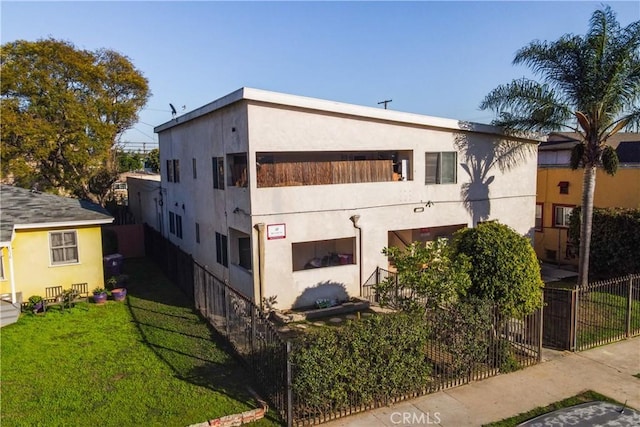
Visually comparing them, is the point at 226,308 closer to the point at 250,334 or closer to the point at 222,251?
the point at 250,334

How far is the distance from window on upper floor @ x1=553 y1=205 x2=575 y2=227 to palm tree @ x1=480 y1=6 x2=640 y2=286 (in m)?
A: 5.56

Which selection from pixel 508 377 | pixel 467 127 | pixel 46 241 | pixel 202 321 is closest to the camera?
pixel 508 377

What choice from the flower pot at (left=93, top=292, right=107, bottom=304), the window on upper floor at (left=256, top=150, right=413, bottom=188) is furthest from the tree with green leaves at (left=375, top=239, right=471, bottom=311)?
the flower pot at (left=93, top=292, right=107, bottom=304)

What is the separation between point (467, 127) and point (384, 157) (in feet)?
10.6

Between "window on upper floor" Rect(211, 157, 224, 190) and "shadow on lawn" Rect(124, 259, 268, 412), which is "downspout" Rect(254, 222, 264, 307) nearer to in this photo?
"shadow on lawn" Rect(124, 259, 268, 412)

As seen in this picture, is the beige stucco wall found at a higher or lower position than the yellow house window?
higher

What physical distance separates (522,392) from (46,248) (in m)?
15.1

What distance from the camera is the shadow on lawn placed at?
30.8 ft

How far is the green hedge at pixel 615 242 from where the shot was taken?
1666 cm

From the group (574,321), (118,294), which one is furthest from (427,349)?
(118,294)

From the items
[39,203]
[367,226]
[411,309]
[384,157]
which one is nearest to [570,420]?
[411,309]

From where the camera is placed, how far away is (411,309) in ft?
32.1

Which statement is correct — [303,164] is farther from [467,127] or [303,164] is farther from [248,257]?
[467,127]

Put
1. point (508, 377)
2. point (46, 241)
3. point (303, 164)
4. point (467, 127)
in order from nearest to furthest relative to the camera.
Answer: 1. point (508, 377)
2. point (303, 164)
3. point (46, 241)
4. point (467, 127)
